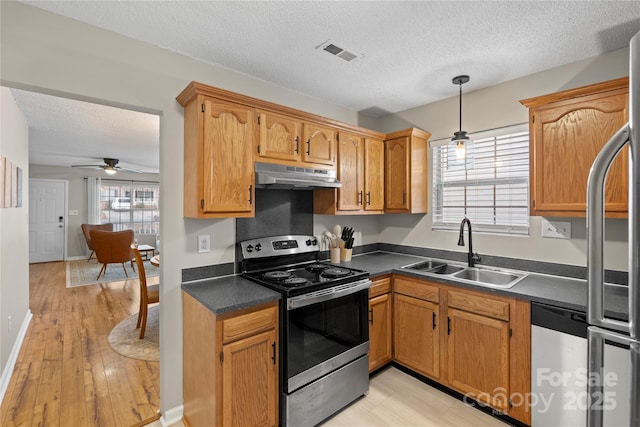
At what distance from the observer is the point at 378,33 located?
1.89 m

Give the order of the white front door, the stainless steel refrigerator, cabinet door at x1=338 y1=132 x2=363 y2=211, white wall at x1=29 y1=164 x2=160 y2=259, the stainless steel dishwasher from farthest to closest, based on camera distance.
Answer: white wall at x1=29 y1=164 x2=160 y2=259 < the white front door < cabinet door at x1=338 y1=132 x2=363 y2=211 < the stainless steel dishwasher < the stainless steel refrigerator

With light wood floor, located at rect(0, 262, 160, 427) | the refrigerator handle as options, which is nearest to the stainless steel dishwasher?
the refrigerator handle

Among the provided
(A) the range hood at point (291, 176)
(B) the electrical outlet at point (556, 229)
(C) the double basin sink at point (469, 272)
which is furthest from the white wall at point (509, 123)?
(A) the range hood at point (291, 176)

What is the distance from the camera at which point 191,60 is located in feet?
7.14

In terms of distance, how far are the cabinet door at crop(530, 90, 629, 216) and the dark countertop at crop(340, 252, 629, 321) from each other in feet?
1.63

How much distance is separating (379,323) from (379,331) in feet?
0.22

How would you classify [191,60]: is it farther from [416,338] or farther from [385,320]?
[416,338]

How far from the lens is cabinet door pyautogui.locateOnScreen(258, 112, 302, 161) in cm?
219

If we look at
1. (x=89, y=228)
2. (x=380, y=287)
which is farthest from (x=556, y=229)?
(x=89, y=228)

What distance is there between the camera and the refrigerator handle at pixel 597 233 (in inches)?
29.6

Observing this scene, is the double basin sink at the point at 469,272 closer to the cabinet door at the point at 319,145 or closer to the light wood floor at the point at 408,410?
the light wood floor at the point at 408,410

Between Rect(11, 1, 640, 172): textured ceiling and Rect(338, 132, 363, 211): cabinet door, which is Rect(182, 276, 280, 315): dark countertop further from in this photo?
Rect(11, 1, 640, 172): textured ceiling

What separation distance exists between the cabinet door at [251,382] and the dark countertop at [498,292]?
0.75 ft

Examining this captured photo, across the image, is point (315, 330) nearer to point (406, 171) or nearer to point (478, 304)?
point (478, 304)
